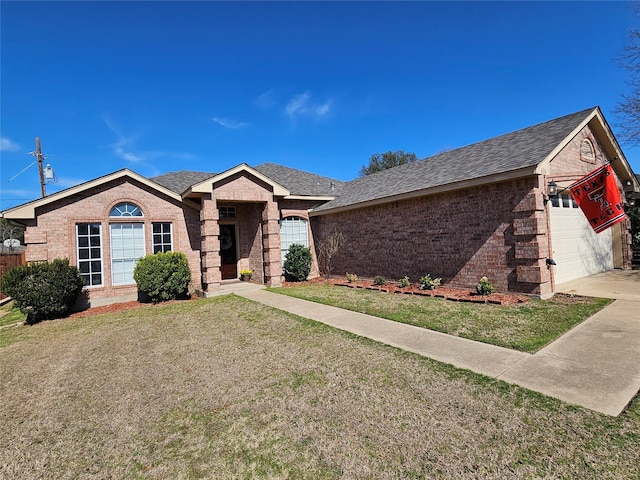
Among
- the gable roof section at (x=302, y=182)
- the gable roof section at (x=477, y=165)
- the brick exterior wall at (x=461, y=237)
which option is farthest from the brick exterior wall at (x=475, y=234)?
the gable roof section at (x=302, y=182)

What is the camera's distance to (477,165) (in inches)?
415

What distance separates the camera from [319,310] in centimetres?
872

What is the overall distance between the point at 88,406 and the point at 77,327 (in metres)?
5.65

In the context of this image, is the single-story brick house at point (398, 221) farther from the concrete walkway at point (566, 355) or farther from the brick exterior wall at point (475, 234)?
the concrete walkway at point (566, 355)

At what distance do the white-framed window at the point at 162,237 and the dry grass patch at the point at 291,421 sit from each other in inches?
270

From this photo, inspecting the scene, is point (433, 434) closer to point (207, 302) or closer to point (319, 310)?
point (319, 310)

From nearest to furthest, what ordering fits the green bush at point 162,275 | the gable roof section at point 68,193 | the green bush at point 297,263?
the gable roof section at point 68,193, the green bush at point 162,275, the green bush at point 297,263

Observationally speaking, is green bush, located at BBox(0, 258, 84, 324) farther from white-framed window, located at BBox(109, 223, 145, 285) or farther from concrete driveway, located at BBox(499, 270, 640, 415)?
concrete driveway, located at BBox(499, 270, 640, 415)

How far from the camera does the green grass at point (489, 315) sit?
19.0 feet

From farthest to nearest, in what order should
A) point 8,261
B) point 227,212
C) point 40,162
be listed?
point 40,162 < point 8,261 < point 227,212

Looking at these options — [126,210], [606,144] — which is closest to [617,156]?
[606,144]

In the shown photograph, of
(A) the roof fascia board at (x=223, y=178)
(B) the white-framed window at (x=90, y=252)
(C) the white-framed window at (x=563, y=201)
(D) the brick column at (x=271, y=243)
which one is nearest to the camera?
(C) the white-framed window at (x=563, y=201)

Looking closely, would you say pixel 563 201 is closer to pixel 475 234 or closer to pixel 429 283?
pixel 475 234

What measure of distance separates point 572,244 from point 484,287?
4250 mm
